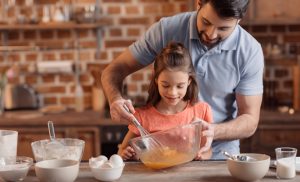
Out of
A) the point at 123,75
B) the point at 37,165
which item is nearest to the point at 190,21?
the point at 123,75

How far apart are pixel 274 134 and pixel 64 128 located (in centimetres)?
143

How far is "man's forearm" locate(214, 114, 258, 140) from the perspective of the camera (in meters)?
2.28

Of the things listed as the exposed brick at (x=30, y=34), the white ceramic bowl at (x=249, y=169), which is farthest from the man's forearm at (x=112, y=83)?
the exposed brick at (x=30, y=34)

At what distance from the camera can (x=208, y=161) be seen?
2.07 meters

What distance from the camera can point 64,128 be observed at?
152 inches

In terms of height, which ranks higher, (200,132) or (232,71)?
(232,71)

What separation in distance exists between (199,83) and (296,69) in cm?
173

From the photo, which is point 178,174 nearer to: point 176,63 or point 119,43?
point 176,63

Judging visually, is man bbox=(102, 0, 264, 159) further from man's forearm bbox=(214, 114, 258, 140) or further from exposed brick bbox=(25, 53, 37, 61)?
exposed brick bbox=(25, 53, 37, 61)

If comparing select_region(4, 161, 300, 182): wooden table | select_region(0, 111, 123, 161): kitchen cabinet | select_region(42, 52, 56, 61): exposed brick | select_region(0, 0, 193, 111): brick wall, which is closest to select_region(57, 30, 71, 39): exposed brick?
select_region(0, 0, 193, 111): brick wall

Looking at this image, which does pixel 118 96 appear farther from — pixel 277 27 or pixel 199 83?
pixel 277 27

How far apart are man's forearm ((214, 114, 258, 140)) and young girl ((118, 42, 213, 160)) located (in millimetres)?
94

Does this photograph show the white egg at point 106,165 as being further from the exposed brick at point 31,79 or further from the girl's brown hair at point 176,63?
the exposed brick at point 31,79

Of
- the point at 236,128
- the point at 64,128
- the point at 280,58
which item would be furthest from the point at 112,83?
the point at 280,58
